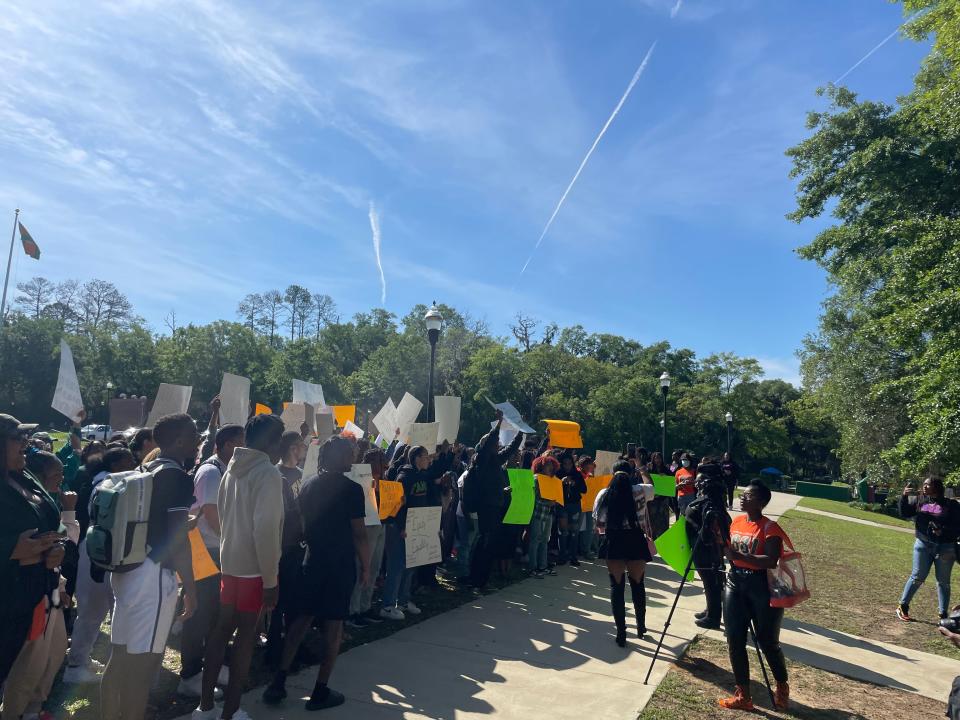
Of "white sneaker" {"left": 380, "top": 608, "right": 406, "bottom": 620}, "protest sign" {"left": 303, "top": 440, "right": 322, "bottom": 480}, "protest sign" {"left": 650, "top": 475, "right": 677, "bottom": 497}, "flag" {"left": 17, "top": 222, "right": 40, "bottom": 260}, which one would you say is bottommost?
"white sneaker" {"left": 380, "top": 608, "right": 406, "bottom": 620}

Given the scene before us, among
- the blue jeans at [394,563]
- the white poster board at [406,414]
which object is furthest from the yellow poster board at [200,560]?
the white poster board at [406,414]

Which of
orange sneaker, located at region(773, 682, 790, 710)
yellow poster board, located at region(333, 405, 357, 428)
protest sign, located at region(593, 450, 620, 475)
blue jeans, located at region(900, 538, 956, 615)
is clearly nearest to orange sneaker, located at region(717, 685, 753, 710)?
orange sneaker, located at region(773, 682, 790, 710)

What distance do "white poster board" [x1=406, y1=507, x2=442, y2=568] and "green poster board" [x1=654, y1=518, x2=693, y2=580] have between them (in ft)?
8.98

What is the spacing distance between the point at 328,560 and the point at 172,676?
1947 millimetres

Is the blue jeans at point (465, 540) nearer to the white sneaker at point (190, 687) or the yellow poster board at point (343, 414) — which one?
the yellow poster board at point (343, 414)

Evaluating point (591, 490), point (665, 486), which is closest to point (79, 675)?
point (591, 490)

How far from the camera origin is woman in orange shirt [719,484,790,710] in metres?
5.22

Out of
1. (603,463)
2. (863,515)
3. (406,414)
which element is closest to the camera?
(406,414)

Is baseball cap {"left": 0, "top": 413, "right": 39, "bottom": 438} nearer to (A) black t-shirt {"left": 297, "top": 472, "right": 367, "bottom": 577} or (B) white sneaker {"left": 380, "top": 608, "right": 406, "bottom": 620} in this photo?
(A) black t-shirt {"left": 297, "top": 472, "right": 367, "bottom": 577}

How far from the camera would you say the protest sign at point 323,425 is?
10969 mm

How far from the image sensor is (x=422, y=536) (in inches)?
293

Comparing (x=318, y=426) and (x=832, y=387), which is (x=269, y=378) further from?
(x=318, y=426)

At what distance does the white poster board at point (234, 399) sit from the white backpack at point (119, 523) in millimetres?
5313

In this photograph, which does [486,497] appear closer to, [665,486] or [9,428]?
[665,486]
